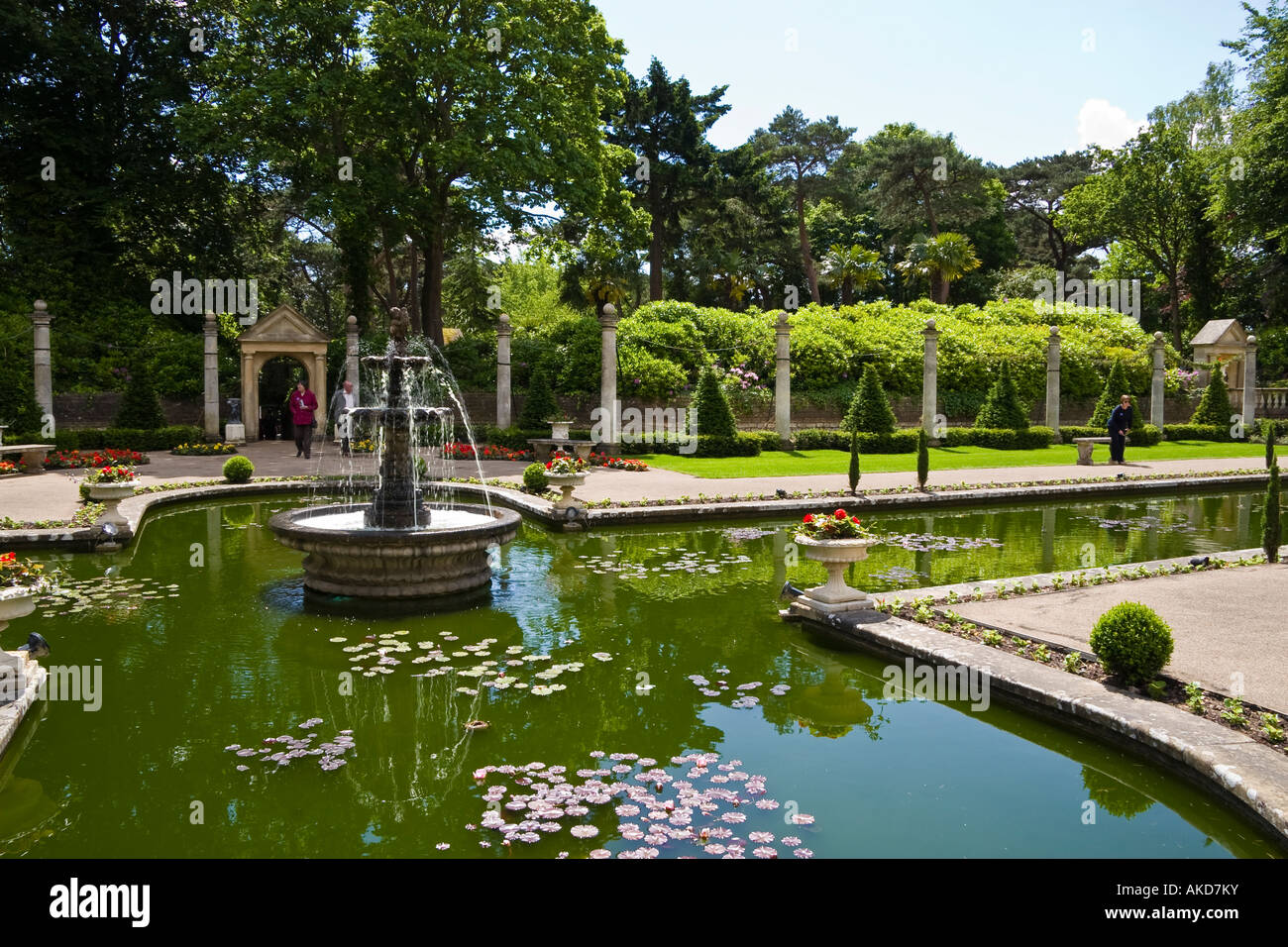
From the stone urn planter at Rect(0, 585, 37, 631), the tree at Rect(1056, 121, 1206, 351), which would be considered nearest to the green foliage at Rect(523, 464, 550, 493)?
the stone urn planter at Rect(0, 585, 37, 631)

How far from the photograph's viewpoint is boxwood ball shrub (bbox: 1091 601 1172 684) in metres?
5.91

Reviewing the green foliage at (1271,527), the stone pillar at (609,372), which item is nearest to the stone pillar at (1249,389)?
the stone pillar at (609,372)

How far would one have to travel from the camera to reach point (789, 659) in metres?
7.25

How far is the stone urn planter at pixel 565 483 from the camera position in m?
12.8

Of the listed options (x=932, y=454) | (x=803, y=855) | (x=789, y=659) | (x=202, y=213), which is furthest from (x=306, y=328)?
(x=803, y=855)

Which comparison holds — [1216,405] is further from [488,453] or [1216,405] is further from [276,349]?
[276,349]

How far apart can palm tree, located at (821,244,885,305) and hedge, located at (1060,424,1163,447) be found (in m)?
16.7

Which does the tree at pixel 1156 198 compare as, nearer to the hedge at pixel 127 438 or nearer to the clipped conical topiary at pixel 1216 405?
the clipped conical topiary at pixel 1216 405

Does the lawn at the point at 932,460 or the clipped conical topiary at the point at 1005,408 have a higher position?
the clipped conical topiary at the point at 1005,408

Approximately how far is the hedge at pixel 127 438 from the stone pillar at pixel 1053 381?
2548cm

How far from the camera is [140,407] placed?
74.4 ft

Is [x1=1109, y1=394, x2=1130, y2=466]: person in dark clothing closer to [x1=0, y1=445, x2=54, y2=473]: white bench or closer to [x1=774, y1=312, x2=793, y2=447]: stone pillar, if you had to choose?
[x1=774, y1=312, x2=793, y2=447]: stone pillar
